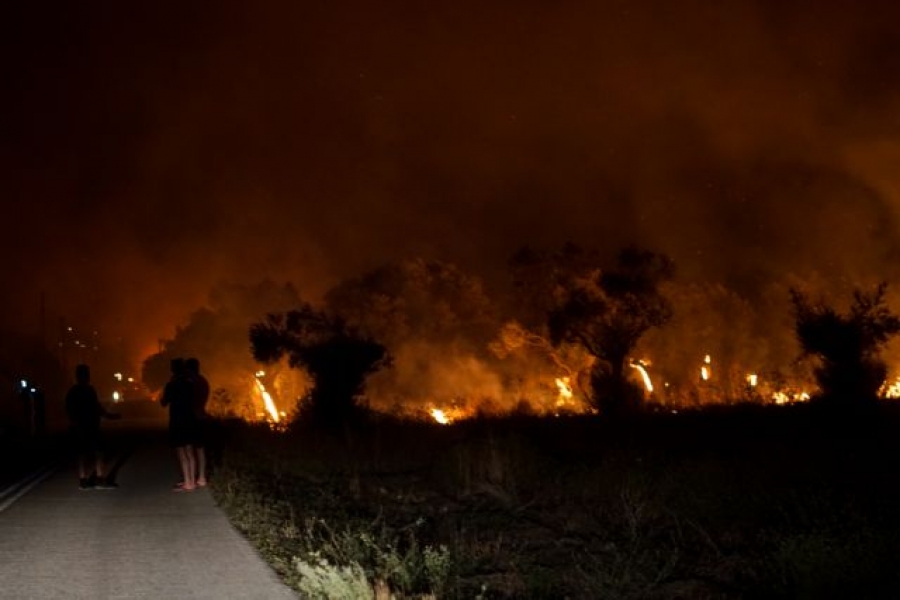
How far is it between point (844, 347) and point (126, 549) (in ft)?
60.1

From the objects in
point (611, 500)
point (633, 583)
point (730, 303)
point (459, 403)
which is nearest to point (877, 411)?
point (611, 500)

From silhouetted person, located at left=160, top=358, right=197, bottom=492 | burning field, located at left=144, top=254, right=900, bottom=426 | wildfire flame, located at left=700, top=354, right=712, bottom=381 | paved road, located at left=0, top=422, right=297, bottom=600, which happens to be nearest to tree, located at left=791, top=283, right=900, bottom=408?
silhouetted person, located at left=160, top=358, right=197, bottom=492

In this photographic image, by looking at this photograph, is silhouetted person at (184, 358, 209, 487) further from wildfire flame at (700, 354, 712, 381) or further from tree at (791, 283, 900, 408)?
wildfire flame at (700, 354, 712, 381)

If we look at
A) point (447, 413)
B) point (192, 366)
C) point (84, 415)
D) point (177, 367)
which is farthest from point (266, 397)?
point (177, 367)

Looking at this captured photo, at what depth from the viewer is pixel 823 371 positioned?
78.6 feet

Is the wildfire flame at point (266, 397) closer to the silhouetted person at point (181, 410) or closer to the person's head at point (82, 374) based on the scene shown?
the person's head at point (82, 374)

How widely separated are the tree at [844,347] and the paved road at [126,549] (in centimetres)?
1429

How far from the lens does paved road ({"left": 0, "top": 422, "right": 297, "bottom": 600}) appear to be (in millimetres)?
8250

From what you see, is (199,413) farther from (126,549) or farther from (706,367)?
(706,367)

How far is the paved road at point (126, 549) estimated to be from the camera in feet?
27.1

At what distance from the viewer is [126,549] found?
10.1 m

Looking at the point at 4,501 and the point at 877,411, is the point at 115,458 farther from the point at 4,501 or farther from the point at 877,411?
the point at 877,411

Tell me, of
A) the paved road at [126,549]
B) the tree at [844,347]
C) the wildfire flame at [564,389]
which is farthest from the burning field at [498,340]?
the paved road at [126,549]

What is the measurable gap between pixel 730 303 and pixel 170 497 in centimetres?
4553
